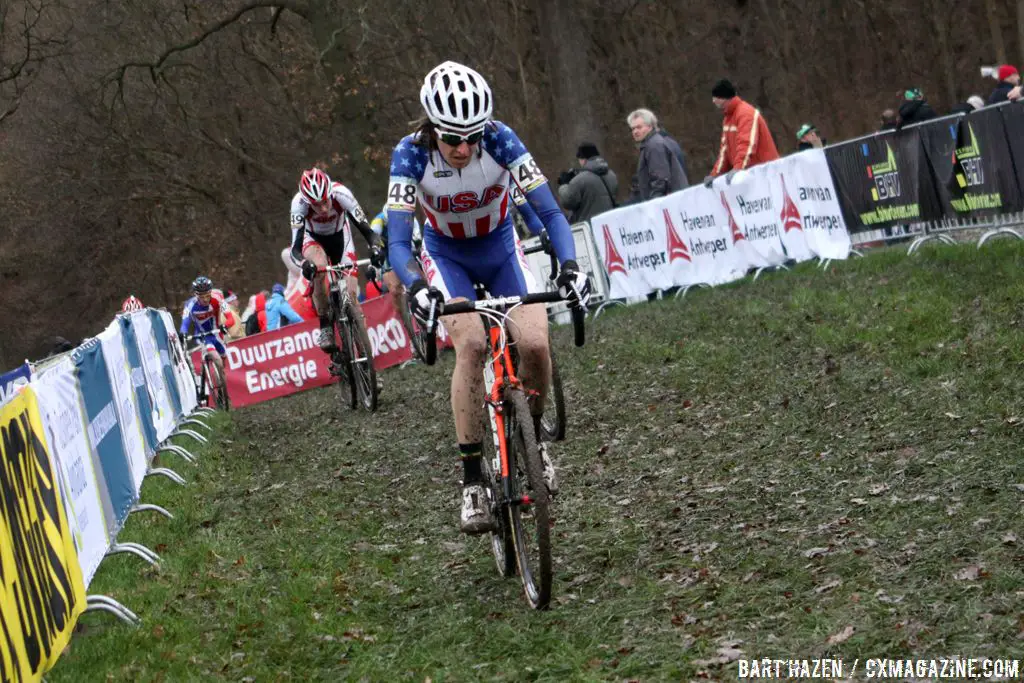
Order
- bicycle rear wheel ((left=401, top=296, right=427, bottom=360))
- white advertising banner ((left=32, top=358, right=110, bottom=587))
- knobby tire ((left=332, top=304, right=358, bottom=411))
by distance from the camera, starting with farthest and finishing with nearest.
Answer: bicycle rear wheel ((left=401, top=296, right=427, bottom=360)), knobby tire ((left=332, top=304, right=358, bottom=411)), white advertising banner ((left=32, top=358, right=110, bottom=587))

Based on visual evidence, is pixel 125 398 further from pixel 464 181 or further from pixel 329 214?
pixel 464 181

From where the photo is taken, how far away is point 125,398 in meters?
11.7

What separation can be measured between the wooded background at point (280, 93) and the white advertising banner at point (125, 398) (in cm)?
1604

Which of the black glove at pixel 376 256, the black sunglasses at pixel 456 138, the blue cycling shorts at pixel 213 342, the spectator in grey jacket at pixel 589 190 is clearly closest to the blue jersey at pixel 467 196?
the black sunglasses at pixel 456 138

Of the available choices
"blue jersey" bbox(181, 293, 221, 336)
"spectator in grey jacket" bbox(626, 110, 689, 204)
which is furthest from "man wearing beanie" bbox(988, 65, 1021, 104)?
"blue jersey" bbox(181, 293, 221, 336)

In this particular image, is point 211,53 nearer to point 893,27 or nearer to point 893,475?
point 893,27

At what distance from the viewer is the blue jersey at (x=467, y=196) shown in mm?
7383

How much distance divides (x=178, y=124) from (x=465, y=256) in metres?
29.4

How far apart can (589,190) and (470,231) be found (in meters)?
12.6

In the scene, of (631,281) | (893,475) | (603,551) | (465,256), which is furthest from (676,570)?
(631,281)

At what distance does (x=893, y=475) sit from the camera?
785 cm

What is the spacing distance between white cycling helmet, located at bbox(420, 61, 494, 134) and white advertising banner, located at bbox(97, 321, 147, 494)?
16.1 ft

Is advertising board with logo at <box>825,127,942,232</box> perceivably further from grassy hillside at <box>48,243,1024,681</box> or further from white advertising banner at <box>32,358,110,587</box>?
white advertising banner at <box>32,358,110,587</box>

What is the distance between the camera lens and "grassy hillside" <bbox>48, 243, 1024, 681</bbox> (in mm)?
5984
